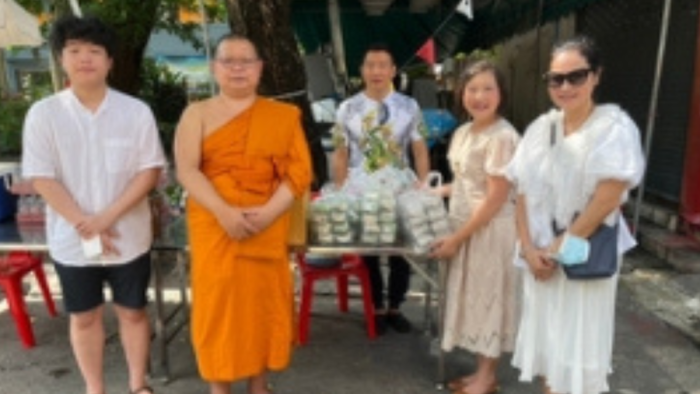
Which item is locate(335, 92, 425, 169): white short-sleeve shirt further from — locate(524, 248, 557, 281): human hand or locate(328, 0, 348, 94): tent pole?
locate(328, 0, 348, 94): tent pole

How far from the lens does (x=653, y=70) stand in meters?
5.44

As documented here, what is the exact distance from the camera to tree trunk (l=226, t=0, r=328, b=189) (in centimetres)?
479

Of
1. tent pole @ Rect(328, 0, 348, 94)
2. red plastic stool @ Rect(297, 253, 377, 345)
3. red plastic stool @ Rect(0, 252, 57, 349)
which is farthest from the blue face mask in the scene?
tent pole @ Rect(328, 0, 348, 94)

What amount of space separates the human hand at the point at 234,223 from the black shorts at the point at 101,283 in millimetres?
470

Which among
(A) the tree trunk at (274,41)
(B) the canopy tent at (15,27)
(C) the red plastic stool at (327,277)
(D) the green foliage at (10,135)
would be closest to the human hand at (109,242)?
(C) the red plastic stool at (327,277)

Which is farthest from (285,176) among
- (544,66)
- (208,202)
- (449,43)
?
(449,43)

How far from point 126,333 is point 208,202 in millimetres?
793

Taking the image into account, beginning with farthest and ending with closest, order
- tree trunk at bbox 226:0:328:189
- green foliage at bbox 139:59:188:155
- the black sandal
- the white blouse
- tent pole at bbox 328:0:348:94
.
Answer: green foliage at bbox 139:59:188:155
tent pole at bbox 328:0:348:94
tree trunk at bbox 226:0:328:189
the black sandal
the white blouse

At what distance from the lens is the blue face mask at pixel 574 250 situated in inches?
80.4

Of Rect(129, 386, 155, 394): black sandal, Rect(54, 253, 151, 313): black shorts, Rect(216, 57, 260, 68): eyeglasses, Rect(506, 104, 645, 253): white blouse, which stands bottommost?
Rect(129, 386, 155, 394): black sandal

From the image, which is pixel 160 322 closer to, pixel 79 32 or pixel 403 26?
pixel 79 32

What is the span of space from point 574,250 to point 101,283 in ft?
6.22

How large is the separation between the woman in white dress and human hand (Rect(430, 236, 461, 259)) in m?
0.35

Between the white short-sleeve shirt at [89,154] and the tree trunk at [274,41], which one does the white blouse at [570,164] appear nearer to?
the white short-sleeve shirt at [89,154]
